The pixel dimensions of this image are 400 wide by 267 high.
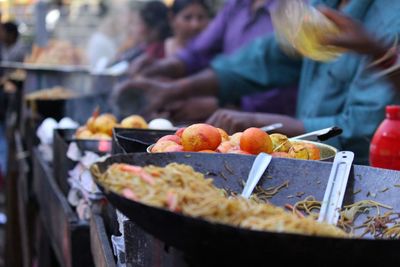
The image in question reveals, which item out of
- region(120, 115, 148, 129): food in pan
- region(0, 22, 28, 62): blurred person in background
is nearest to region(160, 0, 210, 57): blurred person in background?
region(120, 115, 148, 129): food in pan

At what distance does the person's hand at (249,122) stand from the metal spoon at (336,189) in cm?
123

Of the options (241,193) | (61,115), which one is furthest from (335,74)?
(61,115)

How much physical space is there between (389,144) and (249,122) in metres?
0.89

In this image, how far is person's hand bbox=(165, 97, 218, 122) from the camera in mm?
3916

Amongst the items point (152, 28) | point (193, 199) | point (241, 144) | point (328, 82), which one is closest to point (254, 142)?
point (241, 144)

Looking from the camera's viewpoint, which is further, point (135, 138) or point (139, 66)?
point (139, 66)

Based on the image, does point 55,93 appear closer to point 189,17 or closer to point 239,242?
point 189,17

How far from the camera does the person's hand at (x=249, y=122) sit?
2641 millimetres

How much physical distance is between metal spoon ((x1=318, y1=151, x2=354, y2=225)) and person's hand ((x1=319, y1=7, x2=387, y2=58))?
0.36 metres

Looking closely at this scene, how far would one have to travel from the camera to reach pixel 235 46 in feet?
13.7

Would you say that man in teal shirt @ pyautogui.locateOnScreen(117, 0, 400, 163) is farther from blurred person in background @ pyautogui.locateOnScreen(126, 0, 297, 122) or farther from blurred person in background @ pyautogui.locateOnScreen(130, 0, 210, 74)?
blurred person in background @ pyautogui.locateOnScreen(130, 0, 210, 74)

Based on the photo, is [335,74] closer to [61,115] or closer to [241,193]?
[241,193]

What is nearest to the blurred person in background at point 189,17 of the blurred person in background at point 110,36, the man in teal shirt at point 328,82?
the blurred person in background at point 110,36

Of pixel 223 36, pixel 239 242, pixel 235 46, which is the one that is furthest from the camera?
pixel 223 36
